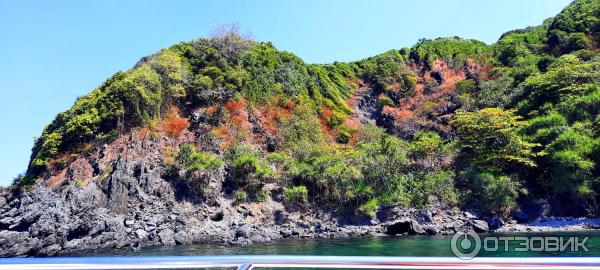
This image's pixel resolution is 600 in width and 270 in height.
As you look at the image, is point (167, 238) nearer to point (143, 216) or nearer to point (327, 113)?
point (143, 216)

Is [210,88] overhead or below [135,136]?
overhead

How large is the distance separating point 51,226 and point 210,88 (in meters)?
17.3

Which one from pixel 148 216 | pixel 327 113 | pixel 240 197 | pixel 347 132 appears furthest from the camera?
pixel 327 113

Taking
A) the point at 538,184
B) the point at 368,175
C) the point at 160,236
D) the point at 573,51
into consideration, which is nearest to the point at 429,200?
the point at 368,175

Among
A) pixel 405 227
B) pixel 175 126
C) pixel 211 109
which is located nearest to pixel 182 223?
pixel 175 126

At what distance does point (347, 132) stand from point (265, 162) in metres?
12.3

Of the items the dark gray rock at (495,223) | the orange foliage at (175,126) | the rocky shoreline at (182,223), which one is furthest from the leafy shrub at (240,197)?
→ the dark gray rock at (495,223)

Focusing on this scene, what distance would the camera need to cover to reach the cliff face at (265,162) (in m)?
22.8

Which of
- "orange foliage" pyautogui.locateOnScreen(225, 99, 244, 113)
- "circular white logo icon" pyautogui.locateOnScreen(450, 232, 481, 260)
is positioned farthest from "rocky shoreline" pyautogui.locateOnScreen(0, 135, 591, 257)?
"circular white logo icon" pyautogui.locateOnScreen(450, 232, 481, 260)

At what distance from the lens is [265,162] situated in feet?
96.2

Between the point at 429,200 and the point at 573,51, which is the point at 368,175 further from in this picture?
the point at 573,51

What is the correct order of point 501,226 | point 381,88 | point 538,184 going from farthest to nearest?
point 381,88 → point 538,184 → point 501,226

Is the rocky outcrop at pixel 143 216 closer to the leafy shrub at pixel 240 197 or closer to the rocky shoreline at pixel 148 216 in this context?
the rocky shoreline at pixel 148 216

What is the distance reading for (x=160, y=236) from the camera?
69.1ft
